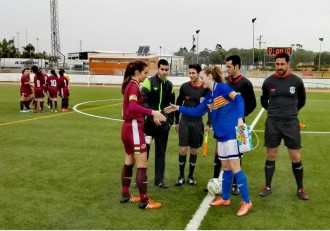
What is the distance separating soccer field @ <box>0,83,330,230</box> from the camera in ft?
17.6

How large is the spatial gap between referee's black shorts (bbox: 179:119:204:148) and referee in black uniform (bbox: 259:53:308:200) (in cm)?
124

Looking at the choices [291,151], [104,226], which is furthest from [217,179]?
[104,226]

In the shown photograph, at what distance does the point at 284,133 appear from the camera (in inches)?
254

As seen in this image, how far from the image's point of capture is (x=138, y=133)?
5.79 m

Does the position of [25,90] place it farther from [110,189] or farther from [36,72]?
[110,189]

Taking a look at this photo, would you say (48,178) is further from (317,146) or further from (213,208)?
(317,146)

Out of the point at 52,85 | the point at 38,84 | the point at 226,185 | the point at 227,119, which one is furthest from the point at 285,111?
the point at 52,85

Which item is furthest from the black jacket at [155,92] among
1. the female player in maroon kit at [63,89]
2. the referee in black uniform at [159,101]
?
the female player in maroon kit at [63,89]

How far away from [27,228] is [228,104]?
3.21m

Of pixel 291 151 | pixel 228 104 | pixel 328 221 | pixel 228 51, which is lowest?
pixel 328 221

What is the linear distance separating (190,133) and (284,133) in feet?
5.47

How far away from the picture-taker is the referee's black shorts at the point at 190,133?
7.16 m

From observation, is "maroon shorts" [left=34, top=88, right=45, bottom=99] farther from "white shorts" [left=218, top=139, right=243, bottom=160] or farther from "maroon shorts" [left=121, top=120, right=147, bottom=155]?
"white shorts" [left=218, top=139, right=243, bottom=160]

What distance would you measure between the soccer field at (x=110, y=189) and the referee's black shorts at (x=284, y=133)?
0.88 meters
